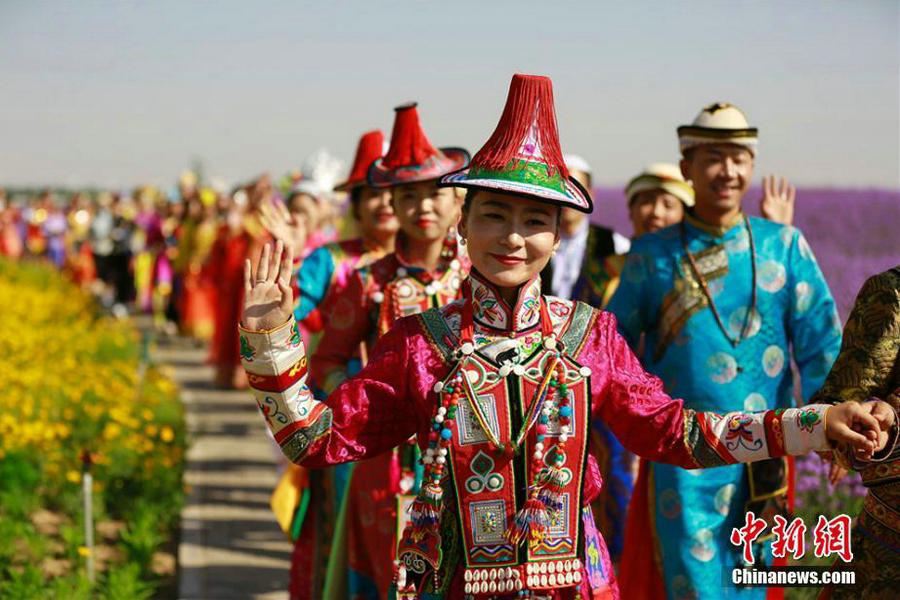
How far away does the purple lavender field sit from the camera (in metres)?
8.02

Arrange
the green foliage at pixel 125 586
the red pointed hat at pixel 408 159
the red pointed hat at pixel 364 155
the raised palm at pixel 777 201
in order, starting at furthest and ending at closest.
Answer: the red pointed hat at pixel 364 155
the green foliage at pixel 125 586
the raised palm at pixel 777 201
the red pointed hat at pixel 408 159

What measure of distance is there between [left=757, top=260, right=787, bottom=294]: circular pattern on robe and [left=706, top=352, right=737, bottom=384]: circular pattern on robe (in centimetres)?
31

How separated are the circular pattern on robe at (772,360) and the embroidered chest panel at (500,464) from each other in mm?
1908

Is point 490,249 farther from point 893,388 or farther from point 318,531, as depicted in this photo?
point 318,531

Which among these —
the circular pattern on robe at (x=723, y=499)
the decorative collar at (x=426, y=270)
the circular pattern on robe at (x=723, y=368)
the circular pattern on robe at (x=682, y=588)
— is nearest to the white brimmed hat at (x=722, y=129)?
the circular pattern on robe at (x=723, y=368)

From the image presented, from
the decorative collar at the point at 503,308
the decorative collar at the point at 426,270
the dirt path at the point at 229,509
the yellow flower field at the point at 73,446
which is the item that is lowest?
the dirt path at the point at 229,509

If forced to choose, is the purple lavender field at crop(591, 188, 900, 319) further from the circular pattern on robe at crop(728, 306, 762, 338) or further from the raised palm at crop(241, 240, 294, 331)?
the raised palm at crop(241, 240, 294, 331)

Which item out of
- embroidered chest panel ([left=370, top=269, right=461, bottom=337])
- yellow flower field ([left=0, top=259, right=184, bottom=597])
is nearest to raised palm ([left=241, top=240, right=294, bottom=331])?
embroidered chest panel ([left=370, top=269, right=461, bottom=337])

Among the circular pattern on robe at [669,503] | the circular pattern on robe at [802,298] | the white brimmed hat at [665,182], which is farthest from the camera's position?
the white brimmed hat at [665,182]

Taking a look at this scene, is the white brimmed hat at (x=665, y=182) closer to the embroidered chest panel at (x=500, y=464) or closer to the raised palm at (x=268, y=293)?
the embroidered chest panel at (x=500, y=464)

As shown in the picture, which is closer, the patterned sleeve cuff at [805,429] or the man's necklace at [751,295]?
the patterned sleeve cuff at [805,429]

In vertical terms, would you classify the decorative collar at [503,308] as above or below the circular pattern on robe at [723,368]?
above

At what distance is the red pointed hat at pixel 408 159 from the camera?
217 inches

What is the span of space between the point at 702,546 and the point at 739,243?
1170 mm
